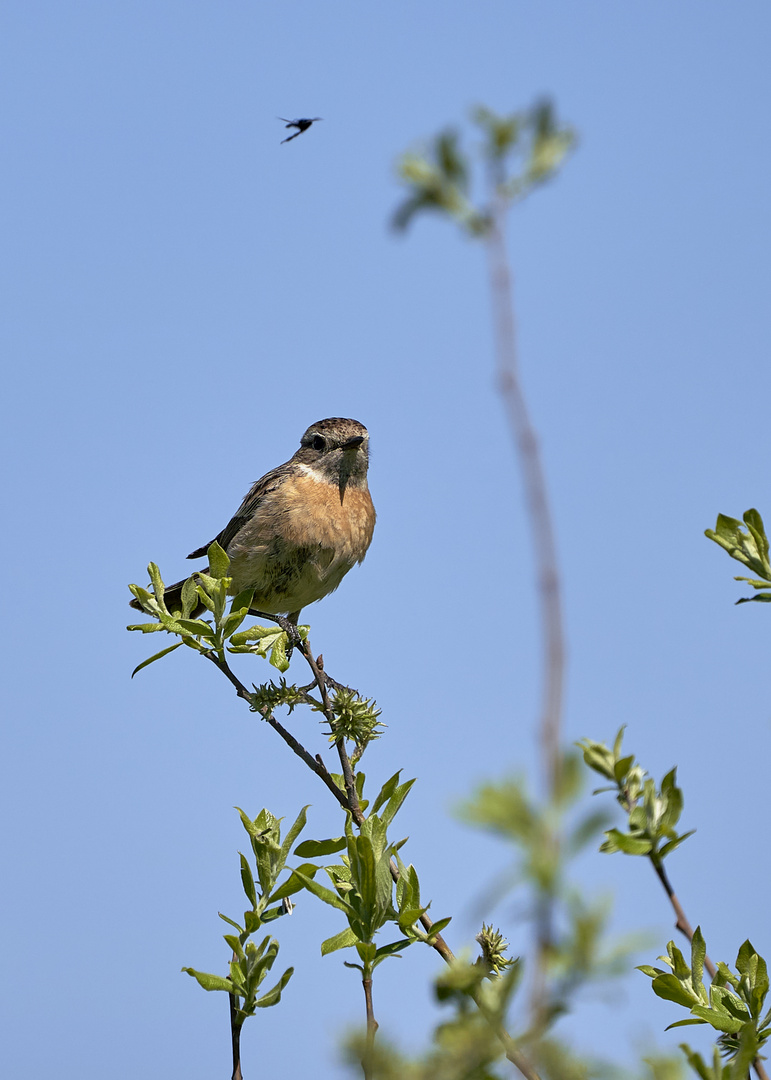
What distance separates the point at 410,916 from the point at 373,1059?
1.39 m

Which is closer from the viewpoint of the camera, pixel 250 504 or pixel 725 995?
pixel 725 995

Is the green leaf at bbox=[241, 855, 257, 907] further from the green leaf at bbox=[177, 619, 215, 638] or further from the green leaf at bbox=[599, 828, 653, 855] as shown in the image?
the green leaf at bbox=[599, 828, 653, 855]

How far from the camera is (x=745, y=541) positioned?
260 centimetres

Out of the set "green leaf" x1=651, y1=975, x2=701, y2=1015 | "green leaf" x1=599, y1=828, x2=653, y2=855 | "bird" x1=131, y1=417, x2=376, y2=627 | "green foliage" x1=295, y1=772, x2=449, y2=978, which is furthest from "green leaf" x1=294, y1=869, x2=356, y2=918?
"bird" x1=131, y1=417, x2=376, y2=627

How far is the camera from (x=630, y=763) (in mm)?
1760

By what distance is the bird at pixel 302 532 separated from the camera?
9.02 m

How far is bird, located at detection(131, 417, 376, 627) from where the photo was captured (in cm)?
902

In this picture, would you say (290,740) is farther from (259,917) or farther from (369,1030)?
(369,1030)

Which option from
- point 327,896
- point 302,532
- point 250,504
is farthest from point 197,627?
point 250,504

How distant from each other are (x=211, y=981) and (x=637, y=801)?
1.49m

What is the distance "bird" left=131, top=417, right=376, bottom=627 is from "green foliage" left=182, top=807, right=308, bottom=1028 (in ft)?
18.3

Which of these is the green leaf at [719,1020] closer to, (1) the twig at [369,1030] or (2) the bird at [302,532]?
(1) the twig at [369,1030]

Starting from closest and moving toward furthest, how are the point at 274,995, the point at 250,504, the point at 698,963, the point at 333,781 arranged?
the point at 698,963 → the point at 274,995 → the point at 333,781 → the point at 250,504

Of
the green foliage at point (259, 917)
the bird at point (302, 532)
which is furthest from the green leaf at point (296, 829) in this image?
the bird at point (302, 532)
